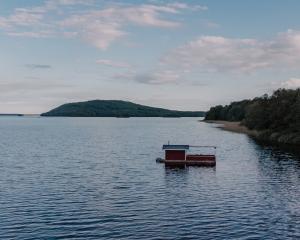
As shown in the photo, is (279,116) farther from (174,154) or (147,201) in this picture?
(147,201)

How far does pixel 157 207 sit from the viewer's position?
46.9m

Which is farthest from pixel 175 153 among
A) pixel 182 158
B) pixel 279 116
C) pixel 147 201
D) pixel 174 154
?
pixel 279 116

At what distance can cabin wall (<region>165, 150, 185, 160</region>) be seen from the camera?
87188 millimetres

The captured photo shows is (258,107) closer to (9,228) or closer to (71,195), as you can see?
(71,195)

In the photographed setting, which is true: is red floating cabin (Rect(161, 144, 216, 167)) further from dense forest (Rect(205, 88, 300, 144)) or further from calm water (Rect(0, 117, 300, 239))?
dense forest (Rect(205, 88, 300, 144))

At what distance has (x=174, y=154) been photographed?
8762 centimetres

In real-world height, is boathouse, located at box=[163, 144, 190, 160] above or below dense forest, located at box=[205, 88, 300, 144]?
below

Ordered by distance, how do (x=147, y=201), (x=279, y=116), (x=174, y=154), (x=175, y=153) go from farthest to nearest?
(x=279, y=116) → (x=175, y=153) → (x=174, y=154) → (x=147, y=201)

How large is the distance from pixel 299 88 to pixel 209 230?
416 ft

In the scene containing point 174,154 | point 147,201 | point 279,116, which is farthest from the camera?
point 279,116

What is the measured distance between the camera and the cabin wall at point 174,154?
87188 mm

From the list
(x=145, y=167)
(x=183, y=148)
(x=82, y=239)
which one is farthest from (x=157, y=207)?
(x=183, y=148)

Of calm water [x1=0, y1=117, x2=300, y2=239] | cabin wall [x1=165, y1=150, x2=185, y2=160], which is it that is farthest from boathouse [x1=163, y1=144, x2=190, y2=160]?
calm water [x1=0, y1=117, x2=300, y2=239]

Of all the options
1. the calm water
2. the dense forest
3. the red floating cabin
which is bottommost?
the calm water
